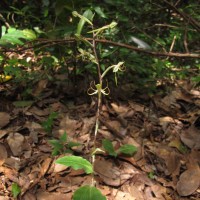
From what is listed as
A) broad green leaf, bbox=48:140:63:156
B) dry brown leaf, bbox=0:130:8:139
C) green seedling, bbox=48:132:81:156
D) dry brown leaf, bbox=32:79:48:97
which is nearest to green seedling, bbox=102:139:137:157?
green seedling, bbox=48:132:81:156

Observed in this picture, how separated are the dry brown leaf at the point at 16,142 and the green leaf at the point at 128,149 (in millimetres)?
644

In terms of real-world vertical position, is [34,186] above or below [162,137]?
above

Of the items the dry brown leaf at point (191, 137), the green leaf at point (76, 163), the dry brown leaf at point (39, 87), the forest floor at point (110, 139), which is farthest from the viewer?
the dry brown leaf at point (39, 87)

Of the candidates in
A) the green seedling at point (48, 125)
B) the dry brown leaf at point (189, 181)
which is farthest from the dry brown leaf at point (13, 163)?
the dry brown leaf at point (189, 181)

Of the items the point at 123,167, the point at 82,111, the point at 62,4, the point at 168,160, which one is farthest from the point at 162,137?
the point at 62,4

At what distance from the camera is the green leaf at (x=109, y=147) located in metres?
2.10

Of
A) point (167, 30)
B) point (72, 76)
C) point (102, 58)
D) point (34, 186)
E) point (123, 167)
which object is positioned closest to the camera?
point (34, 186)

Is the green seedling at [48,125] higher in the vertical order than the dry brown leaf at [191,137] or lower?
higher

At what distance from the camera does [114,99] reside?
2.70 m

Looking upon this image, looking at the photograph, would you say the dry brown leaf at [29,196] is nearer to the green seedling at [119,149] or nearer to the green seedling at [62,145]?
the green seedling at [62,145]

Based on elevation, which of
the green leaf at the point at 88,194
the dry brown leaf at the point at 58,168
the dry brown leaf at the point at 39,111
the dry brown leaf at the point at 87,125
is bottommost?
the dry brown leaf at the point at 87,125

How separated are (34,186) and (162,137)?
105cm

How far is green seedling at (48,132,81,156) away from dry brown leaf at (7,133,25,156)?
22cm

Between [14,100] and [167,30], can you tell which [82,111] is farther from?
[167,30]
